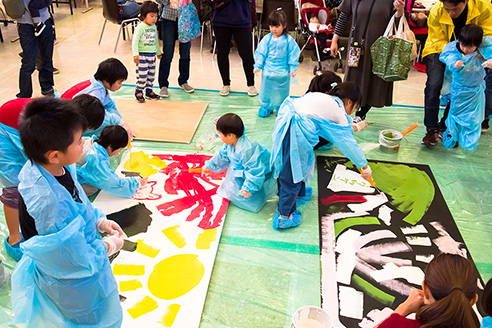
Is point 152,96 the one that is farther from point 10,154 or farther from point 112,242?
point 112,242

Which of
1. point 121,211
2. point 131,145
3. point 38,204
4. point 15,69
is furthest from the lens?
point 15,69

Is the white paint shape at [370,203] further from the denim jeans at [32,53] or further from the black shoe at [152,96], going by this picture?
the denim jeans at [32,53]

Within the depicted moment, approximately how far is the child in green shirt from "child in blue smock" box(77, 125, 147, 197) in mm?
1428

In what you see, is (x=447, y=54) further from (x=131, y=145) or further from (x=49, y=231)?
(x=49, y=231)

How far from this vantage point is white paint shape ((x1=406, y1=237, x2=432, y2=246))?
8.32ft

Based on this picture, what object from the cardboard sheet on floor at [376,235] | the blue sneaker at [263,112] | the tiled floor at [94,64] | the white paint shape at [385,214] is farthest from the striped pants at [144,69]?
the white paint shape at [385,214]

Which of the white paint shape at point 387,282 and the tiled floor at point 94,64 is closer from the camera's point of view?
the white paint shape at point 387,282

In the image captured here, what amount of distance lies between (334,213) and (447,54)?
1524mm

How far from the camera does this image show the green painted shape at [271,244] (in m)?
2.48

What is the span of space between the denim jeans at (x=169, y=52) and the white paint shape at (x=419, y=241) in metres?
2.80

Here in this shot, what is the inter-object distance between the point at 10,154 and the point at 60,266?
37.3 inches

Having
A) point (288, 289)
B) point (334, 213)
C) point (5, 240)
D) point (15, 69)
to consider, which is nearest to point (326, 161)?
point (334, 213)

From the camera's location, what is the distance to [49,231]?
1.42 meters

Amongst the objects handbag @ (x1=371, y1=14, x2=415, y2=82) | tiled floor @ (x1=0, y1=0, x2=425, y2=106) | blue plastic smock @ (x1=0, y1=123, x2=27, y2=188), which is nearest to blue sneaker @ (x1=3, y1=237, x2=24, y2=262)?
blue plastic smock @ (x1=0, y1=123, x2=27, y2=188)
